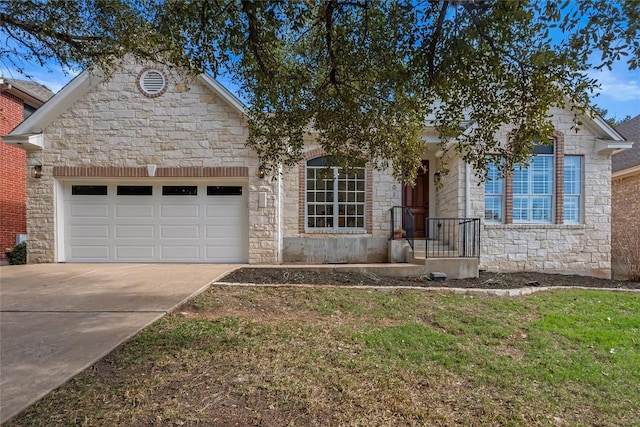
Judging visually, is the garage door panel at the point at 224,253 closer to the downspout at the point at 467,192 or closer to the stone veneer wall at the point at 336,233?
the stone veneer wall at the point at 336,233

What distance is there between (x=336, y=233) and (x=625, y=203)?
33.9 feet

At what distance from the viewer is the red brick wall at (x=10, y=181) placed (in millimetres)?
12359

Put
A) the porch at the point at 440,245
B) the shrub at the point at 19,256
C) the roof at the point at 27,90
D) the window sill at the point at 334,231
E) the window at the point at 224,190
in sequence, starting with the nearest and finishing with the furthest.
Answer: the porch at the point at 440,245
the window at the point at 224,190
the shrub at the point at 19,256
the window sill at the point at 334,231
the roof at the point at 27,90

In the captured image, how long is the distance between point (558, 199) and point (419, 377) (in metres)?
8.54

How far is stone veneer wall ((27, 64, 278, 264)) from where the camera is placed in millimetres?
9734

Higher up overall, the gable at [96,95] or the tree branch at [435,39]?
the gable at [96,95]

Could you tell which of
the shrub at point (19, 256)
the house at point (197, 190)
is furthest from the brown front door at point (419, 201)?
the shrub at point (19, 256)

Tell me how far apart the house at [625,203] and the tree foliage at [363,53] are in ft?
25.5

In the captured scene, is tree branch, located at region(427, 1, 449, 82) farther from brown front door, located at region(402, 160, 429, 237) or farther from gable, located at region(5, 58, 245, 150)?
brown front door, located at region(402, 160, 429, 237)

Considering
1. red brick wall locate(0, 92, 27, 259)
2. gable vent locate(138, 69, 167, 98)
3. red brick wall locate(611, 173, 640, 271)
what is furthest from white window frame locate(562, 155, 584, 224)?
red brick wall locate(0, 92, 27, 259)

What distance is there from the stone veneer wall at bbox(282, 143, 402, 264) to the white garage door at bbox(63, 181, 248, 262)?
4.24ft

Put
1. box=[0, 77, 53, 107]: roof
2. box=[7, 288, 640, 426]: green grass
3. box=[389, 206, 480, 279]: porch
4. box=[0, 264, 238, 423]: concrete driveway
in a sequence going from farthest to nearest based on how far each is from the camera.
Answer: box=[0, 77, 53, 107]: roof → box=[389, 206, 480, 279]: porch → box=[0, 264, 238, 423]: concrete driveway → box=[7, 288, 640, 426]: green grass

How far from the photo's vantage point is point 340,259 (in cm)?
1034

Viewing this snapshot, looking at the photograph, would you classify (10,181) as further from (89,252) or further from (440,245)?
(440,245)
